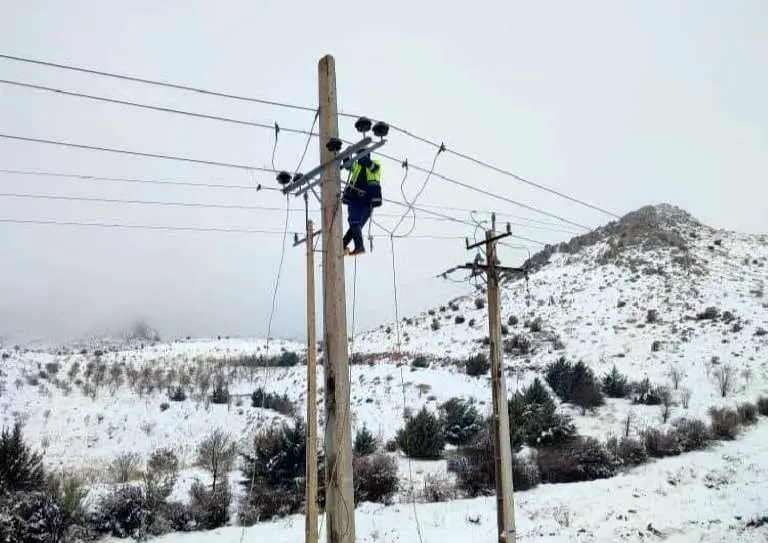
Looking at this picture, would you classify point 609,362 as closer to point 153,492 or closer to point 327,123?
point 153,492

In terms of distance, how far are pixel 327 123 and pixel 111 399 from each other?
28880 mm

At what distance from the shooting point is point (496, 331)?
11914 mm

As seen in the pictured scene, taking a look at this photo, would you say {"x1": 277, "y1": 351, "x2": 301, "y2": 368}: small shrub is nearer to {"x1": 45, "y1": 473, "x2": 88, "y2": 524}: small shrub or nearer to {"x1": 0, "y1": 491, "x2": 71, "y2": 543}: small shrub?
{"x1": 45, "y1": 473, "x2": 88, "y2": 524}: small shrub

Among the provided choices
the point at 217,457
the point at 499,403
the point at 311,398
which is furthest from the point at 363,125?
the point at 217,457

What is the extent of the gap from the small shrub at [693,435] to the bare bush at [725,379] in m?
5.20

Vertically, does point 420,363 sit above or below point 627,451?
above

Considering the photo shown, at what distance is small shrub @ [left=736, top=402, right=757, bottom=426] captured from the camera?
23.8m

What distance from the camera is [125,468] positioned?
18.9 metres

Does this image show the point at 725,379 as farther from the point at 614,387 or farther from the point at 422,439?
the point at 422,439

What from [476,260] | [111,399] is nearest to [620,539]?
[476,260]

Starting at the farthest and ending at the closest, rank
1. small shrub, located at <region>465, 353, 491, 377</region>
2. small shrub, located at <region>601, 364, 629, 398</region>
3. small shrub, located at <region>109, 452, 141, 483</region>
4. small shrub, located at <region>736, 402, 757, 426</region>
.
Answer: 1. small shrub, located at <region>465, 353, 491, 377</region>
2. small shrub, located at <region>601, 364, 629, 398</region>
3. small shrub, located at <region>736, 402, 757, 426</region>
4. small shrub, located at <region>109, 452, 141, 483</region>

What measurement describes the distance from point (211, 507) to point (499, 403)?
8.61 m

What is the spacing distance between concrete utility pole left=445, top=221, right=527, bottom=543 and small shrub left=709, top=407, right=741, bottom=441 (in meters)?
15.3

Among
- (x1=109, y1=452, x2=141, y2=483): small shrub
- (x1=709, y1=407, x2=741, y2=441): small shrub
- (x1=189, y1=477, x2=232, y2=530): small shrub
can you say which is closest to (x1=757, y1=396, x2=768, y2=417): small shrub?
(x1=709, y1=407, x2=741, y2=441): small shrub
